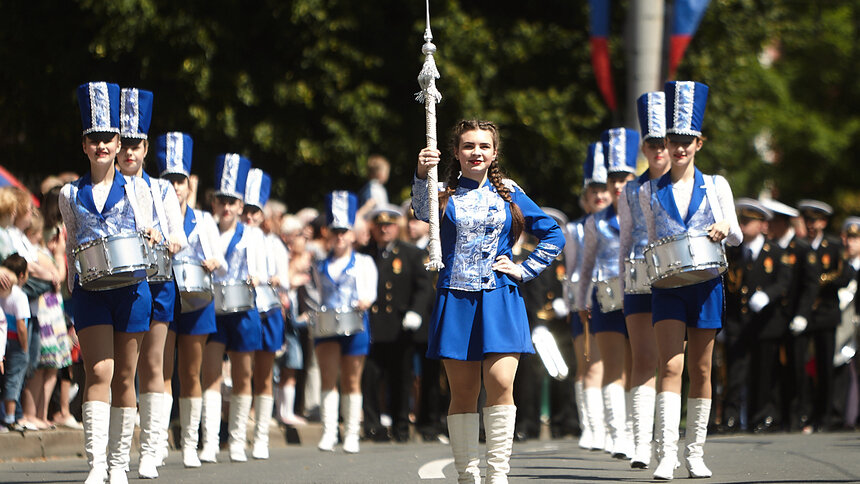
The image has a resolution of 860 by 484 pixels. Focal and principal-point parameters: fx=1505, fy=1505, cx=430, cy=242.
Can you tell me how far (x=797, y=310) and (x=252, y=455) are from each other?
6758 millimetres

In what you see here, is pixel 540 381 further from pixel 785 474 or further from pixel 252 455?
pixel 785 474

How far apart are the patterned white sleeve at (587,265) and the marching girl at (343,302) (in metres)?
2.35

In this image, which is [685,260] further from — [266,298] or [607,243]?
[266,298]

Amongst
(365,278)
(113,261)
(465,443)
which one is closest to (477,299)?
(465,443)

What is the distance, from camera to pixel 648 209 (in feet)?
32.9

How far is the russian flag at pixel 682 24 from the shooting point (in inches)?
734

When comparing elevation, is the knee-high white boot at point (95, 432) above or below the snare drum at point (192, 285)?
below

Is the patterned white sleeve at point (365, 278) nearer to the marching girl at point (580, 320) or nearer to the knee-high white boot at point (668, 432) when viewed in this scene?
the marching girl at point (580, 320)

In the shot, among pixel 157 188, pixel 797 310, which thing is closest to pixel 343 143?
pixel 797 310

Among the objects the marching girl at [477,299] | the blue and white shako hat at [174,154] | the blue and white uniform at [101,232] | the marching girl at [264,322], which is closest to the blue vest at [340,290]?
the marching girl at [264,322]

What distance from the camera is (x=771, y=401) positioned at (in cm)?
1659

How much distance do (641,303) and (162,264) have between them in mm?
3319

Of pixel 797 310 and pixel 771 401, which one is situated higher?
pixel 797 310

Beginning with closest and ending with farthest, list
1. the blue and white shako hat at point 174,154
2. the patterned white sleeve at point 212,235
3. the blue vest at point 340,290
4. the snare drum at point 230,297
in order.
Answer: the patterned white sleeve at point 212,235 → the blue and white shako hat at point 174,154 → the snare drum at point 230,297 → the blue vest at point 340,290
